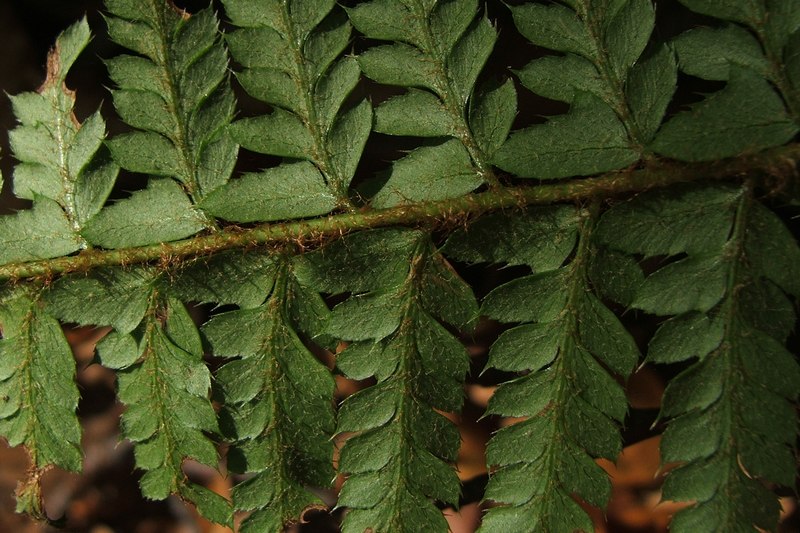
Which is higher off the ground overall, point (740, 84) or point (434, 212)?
point (740, 84)

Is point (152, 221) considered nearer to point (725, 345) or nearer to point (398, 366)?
point (398, 366)

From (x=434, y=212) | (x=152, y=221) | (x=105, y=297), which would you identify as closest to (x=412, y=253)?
(x=434, y=212)

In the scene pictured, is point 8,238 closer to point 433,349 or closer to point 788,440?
point 433,349

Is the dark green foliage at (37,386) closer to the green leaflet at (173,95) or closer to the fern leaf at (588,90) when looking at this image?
the green leaflet at (173,95)

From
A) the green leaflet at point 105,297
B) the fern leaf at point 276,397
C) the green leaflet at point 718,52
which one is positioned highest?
the green leaflet at point 718,52

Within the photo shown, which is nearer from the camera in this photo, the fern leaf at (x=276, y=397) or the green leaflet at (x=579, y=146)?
the green leaflet at (x=579, y=146)

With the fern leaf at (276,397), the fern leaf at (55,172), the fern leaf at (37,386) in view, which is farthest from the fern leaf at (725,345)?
the fern leaf at (37,386)

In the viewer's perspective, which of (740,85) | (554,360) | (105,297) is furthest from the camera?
(105,297)
